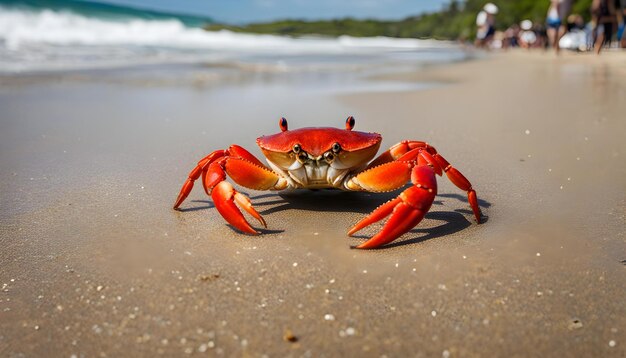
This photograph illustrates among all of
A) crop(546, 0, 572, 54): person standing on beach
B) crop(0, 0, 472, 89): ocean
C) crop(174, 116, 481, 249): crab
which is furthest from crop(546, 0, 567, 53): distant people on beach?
crop(174, 116, 481, 249): crab

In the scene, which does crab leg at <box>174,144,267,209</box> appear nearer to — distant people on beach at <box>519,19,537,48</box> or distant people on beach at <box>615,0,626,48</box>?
distant people on beach at <box>615,0,626,48</box>

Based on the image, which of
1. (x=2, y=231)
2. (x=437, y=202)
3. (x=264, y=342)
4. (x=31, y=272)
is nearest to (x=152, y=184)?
(x=2, y=231)

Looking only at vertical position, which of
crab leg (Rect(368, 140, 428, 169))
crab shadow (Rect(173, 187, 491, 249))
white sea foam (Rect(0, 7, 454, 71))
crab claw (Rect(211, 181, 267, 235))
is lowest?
crab shadow (Rect(173, 187, 491, 249))

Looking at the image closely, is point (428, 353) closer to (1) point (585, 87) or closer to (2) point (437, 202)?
(2) point (437, 202)

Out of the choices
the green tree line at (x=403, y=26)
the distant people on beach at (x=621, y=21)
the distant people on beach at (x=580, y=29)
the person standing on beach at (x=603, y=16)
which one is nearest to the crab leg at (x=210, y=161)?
the distant people on beach at (x=580, y=29)

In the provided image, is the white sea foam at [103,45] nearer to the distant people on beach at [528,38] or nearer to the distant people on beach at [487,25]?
the distant people on beach at [487,25]

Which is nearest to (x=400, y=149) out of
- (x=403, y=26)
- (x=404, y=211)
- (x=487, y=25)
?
(x=404, y=211)

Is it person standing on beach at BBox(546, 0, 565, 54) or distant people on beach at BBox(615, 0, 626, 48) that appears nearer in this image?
person standing on beach at BBox(546, 0, 565, 54)
